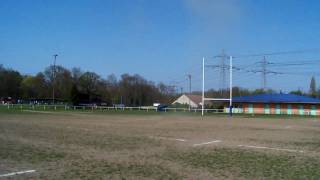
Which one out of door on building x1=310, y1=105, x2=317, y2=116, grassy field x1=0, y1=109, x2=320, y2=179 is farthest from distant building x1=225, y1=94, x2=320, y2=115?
grassy field x1=0, y1=109, x2=320, y2=179

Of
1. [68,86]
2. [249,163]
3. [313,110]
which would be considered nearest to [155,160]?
[249,163]

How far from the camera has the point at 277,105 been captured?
85125 mm

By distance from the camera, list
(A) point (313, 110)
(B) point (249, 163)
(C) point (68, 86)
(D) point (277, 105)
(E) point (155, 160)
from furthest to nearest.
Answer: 1. (C) point (68, 86)
2. (D) point (277, 105)
3. (A) point (313, 110)
4. (E) point (155, 160)
5. (B) point (249, 163)

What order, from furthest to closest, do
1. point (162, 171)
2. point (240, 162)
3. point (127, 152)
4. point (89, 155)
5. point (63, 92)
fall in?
point (63, 92), point (127, 152), point (89, 155), point (240, 162), point (162, 171)

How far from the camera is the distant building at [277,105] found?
82.0m

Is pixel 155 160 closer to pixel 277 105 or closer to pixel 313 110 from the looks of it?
pixel 313 110

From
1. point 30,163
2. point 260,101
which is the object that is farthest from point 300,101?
point 30,163

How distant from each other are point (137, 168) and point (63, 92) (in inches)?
4745

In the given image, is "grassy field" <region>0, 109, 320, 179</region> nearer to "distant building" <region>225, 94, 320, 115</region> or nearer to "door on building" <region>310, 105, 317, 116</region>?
"door on building" <region>310, 105, 317, 116</region>

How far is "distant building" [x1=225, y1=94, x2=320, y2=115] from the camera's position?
82000mm

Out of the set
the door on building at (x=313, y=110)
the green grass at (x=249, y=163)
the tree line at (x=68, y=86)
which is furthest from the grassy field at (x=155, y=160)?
the tree line at (x=68, y=86)

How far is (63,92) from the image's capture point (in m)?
129

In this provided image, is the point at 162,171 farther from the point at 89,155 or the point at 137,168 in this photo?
the point at 89,155

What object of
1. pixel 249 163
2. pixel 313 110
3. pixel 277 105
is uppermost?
pixel 277 105
